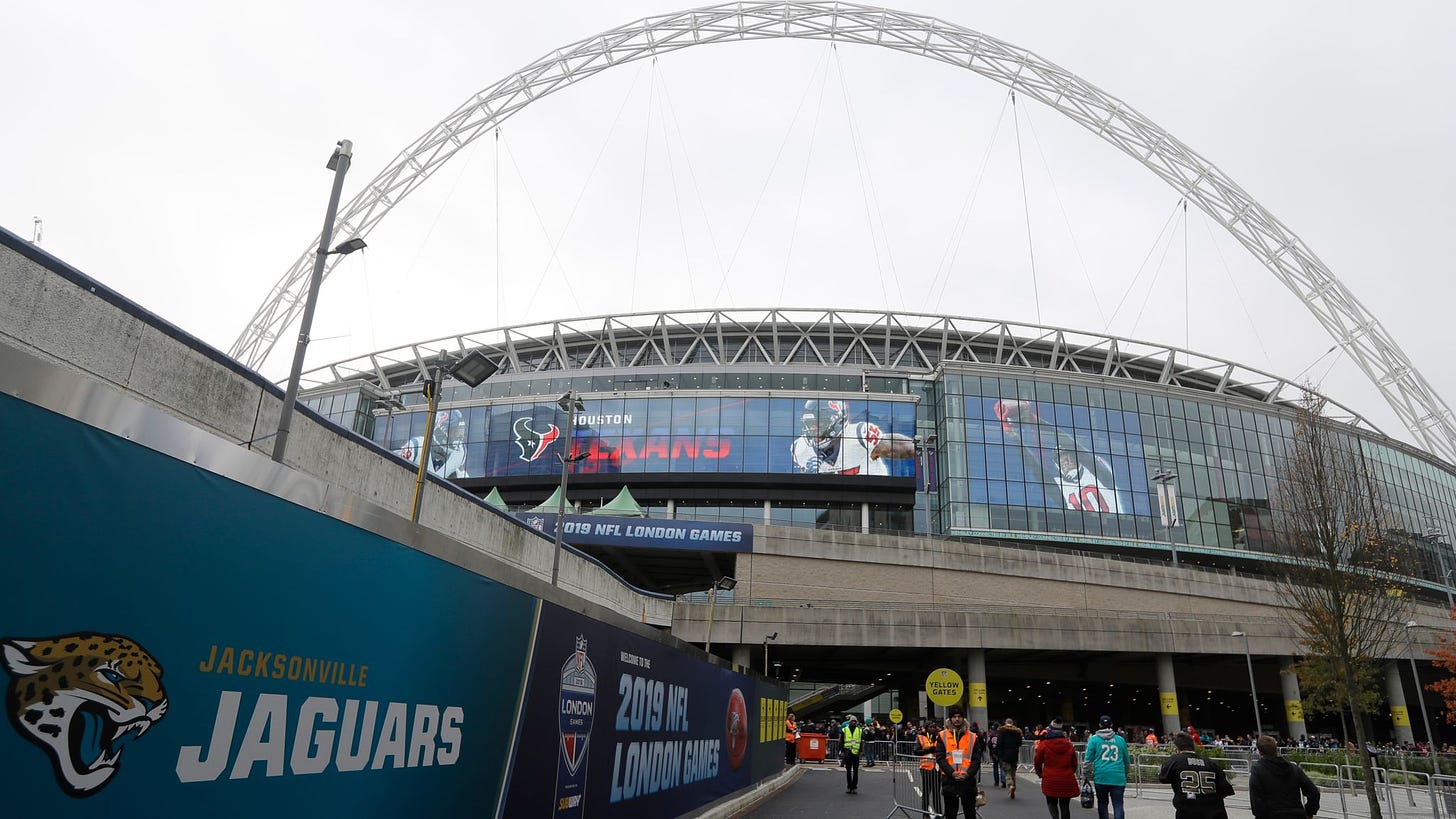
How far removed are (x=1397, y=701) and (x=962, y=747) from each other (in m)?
55.9

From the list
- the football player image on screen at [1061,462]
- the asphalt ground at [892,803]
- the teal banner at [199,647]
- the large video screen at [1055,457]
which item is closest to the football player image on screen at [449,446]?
the large video screen at [1055,457]

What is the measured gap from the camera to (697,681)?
12906 millimetres

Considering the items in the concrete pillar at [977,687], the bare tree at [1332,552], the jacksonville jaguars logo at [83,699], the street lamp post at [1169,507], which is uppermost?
the street lamp post at [1169,507]

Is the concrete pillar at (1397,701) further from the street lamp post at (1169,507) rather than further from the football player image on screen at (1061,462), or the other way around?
the football player image on screen at (1061,462)

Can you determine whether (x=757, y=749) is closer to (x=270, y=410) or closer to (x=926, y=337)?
(x=270, y=410)

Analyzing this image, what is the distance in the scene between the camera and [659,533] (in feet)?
170

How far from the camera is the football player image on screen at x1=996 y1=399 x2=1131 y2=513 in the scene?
68812 millimetres

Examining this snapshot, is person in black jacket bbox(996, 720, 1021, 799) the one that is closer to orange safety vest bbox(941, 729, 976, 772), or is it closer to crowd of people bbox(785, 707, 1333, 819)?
crowd of people bbox(785, 707, 1333, 819)

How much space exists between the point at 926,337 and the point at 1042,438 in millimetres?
20874

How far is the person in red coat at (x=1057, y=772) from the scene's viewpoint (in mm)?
12125

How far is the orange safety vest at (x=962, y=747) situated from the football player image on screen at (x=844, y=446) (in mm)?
57110

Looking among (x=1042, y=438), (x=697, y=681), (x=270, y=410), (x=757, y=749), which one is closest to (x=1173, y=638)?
(x=1042, y=438)

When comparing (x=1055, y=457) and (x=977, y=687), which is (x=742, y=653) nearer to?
(x=977, y=687)

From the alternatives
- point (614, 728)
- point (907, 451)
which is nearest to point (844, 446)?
point (907, 451)
